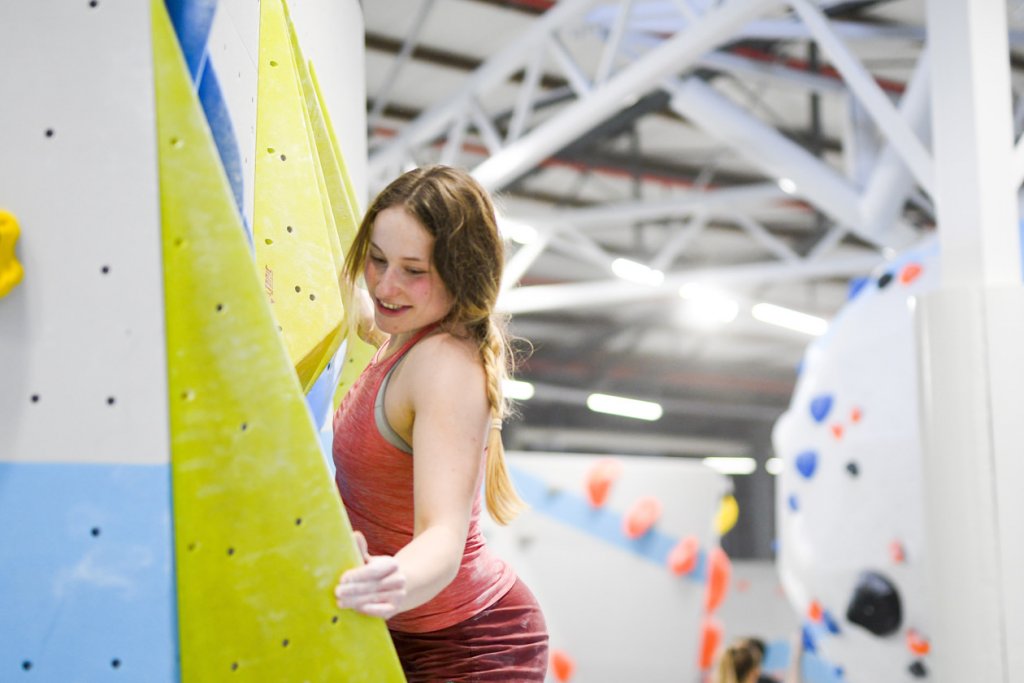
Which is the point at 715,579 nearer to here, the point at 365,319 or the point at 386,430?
the point at 365,319

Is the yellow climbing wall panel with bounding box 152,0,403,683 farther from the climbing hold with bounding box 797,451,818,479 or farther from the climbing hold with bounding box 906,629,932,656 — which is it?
the climbing hold with bounding box 797,451,818,479

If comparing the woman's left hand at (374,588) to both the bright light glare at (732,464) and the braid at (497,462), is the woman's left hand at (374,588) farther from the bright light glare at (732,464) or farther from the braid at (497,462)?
the bright light glare at (732,464)

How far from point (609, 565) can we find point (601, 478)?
41 centimetres

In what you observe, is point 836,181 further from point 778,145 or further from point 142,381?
point 142,381

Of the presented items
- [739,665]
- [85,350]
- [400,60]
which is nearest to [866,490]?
[739,665]

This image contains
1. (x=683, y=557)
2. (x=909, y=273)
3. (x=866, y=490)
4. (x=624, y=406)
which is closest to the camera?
(x=866, y=490)

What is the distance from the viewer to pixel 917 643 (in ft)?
11.5

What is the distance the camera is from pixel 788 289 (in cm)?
1153

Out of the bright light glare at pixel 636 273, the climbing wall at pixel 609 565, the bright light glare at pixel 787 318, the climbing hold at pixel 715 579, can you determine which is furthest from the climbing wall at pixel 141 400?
the bright light glare at pixel 787 318

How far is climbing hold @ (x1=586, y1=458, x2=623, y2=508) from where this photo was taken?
18.4 feet

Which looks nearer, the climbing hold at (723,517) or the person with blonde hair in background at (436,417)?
the person with blonde hair in background at (436,417)

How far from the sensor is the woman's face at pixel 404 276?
1.40 m

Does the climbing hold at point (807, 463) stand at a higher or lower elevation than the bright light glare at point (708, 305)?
lower

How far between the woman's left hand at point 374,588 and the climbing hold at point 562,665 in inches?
172
